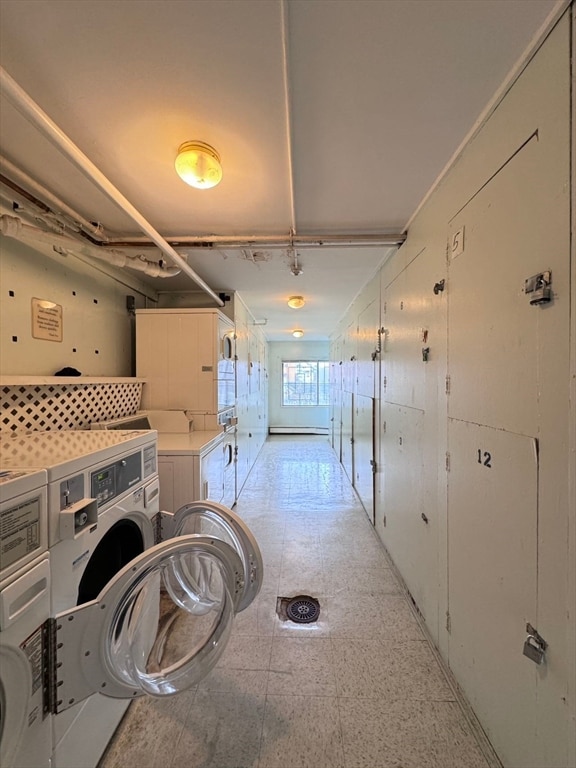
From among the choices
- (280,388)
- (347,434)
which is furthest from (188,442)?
(280,388)

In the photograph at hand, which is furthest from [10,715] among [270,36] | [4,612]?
[270,36]

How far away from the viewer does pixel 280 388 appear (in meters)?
8.75

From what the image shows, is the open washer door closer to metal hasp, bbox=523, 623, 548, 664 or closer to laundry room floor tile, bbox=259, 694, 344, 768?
laundry room floor tile, bbox=259, 694, 344, 768

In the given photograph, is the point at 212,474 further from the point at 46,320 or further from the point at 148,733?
the point at 46,320

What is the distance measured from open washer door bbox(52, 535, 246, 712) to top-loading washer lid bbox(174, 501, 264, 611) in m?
0.07

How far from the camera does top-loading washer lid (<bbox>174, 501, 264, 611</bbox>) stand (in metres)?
1.45

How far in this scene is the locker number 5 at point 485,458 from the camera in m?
1.22

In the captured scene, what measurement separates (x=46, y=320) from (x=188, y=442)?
4.19 ft

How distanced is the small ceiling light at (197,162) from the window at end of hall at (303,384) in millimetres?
7303

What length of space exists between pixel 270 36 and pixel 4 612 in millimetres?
1747

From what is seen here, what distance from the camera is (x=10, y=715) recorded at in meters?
0.76

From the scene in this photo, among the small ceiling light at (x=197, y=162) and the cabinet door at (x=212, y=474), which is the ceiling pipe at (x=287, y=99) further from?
the cabinet door at (x=212, y=474)

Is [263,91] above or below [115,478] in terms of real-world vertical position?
above

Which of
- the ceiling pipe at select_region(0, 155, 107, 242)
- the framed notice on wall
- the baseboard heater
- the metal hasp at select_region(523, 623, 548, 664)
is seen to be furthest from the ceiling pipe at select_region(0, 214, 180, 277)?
the baseboard heater
